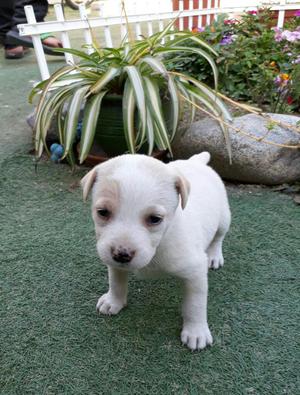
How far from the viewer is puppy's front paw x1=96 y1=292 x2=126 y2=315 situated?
2199 millimetres

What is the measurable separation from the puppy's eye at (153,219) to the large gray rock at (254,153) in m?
2.12

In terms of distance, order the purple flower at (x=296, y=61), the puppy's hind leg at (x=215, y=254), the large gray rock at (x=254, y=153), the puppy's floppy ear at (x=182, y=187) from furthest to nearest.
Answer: the purple flower at (x=296, y=61)
the large gray rock at (x=254, y=153)
the puppy's hind leg at (x=215, y=254)
the puppy's floppy ear at (x=182, y=187)

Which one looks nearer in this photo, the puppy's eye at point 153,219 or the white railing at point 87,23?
the puppy's eye at point 153,219

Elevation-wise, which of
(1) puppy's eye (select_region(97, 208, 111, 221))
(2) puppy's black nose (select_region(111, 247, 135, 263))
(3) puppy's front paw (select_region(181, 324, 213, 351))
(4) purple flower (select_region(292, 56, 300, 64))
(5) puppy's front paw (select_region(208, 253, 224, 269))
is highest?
(1) puppy's eye (select_region(97, 208, 111, 221))

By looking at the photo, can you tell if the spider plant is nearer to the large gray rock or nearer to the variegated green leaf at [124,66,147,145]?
the variegated green leaf at [124,66,147,145]

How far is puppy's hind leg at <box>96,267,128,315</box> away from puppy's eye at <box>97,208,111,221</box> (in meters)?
0.60

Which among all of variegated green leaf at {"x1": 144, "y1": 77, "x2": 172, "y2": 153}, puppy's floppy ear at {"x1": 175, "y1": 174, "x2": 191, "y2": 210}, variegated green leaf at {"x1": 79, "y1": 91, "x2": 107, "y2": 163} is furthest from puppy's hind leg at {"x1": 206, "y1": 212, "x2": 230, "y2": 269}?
variegated green leaf at {"x1": 79, "y1": 91, "x2": 107, "y2": 163}

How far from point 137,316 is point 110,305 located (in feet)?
0.55

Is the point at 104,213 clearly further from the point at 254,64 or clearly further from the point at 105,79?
the point at 254,64

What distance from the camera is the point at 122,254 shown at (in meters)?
1.52

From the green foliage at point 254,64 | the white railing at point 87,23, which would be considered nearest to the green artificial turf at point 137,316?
the green foliage at point 254,64

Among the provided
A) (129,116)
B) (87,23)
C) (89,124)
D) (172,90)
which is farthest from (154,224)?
(87,23)

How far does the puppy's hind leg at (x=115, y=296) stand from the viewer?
6.98 feet

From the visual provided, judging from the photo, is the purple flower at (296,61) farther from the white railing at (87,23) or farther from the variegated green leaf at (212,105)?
the white railing at (87,23)
